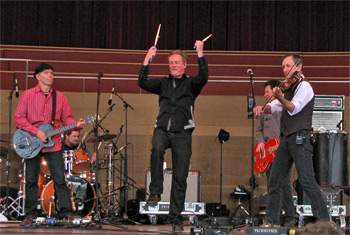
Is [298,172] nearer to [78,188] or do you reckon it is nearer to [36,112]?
[36,112]

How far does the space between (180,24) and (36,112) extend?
29.7 feet

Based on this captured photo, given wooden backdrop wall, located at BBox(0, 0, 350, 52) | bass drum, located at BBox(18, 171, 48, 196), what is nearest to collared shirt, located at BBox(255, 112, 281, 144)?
bass drum, located at BBox(18, 171, 48, 196)

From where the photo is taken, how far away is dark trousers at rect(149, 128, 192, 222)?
5.16 metres

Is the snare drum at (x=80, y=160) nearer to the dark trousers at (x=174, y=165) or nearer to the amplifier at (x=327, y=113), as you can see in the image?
the dark trousers at (x=174, y=165)

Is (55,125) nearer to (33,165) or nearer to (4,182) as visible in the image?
(33,165)

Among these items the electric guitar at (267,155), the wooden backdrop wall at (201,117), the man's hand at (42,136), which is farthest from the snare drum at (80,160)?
the electric guitar at (267,155)

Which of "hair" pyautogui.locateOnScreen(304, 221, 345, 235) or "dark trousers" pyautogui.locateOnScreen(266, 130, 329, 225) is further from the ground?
"dark trousers" pyautogui.locateOnScreen(266, 130, 329, 225)

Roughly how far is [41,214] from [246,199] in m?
3.45

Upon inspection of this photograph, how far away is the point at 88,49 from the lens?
13.0 meters

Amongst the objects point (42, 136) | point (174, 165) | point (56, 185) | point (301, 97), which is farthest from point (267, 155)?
point (42, 136)

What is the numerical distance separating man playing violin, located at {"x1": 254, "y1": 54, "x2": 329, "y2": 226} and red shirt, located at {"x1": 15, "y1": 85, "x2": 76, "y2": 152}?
2.45m

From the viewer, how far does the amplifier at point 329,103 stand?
787cm

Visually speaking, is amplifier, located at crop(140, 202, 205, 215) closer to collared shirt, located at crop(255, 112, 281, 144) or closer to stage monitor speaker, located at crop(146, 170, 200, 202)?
stage monitor speaker, located at crop(146, 170, 200, 202)

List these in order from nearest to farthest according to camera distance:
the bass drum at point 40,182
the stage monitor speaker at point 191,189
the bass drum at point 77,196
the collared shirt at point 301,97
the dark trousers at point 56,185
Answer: the collared shirt at point 301,97, the dark trousers at point 56,185, the stage monitor speaker at point 191,189, the bass drum at point 77,196, the bass drum at point 40,182
